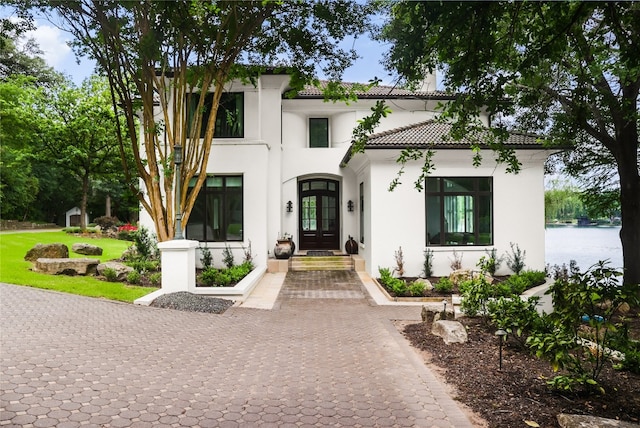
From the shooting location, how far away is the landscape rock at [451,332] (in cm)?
653

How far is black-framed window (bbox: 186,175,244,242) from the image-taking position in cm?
1558

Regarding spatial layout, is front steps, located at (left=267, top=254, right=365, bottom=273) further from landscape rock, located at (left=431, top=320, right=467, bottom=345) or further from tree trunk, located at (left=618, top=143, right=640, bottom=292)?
landscape rock, located at (left=431, top=320, right=467, bottom=345)

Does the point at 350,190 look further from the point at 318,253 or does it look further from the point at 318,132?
the point at 318,253

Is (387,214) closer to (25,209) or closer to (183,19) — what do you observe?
(183,19)

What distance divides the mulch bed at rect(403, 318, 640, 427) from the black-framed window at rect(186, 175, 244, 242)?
33.8ft

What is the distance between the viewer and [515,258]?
14.0 m

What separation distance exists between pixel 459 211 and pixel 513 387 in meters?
9.98

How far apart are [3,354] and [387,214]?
10605 mm

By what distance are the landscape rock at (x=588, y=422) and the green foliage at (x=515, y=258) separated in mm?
11206

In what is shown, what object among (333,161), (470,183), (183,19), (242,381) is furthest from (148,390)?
(333,161)

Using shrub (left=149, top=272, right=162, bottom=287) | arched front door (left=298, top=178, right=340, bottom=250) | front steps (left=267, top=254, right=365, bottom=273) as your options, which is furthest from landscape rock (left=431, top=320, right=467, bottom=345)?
arched front door (left=298, top=178, right=340, bottom=250)

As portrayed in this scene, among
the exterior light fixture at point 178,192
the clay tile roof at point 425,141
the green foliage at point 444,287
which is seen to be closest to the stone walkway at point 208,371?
the exterior light fixture at point 178,192

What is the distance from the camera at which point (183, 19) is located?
31.4 ft

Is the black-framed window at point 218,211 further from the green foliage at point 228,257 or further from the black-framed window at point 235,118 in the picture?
the black-framed window at point 235,118
